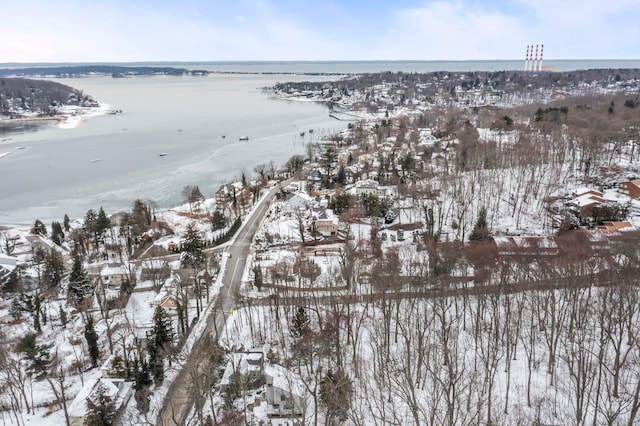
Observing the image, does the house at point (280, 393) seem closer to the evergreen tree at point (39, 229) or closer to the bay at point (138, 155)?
the evergreen tree at point (39, 229)

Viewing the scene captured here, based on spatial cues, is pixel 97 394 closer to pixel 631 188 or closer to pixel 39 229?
pixel 39 229

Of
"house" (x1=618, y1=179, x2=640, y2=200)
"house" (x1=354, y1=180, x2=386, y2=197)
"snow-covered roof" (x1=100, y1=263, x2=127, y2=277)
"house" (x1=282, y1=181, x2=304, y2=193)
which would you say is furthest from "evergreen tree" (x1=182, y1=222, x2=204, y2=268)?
"house" (x1=618, y1=179, x2=640, y2=200)

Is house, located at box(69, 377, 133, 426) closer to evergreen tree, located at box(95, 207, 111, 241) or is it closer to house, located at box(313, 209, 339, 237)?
house, located at box(313, 209, 339, 237)

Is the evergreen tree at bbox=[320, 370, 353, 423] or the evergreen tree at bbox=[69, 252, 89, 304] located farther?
the evergreen tree at bbox=[69, 252, 89, 304]

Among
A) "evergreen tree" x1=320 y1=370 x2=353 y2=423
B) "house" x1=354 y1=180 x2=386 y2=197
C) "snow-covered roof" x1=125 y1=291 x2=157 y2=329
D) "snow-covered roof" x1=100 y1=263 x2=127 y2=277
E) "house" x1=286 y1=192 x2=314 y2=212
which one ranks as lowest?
"snow-covered roof" x1=125 y1=291 x2=157 y2=329

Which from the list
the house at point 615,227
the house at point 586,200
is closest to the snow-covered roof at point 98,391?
the house at point 615,227
